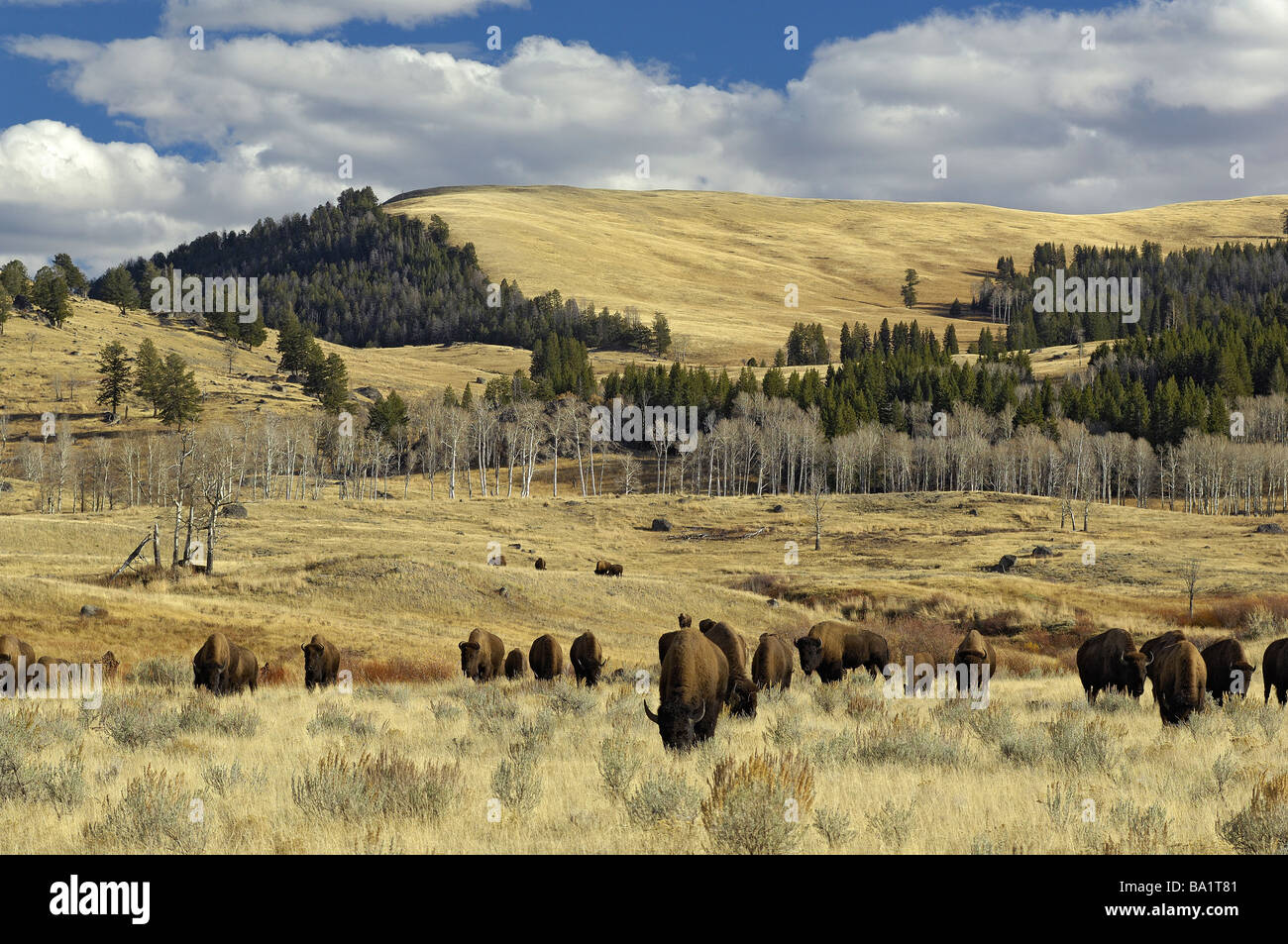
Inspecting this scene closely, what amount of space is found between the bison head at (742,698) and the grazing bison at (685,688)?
3.18m

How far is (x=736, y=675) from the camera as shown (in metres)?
17.6

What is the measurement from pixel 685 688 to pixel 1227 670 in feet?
45.5

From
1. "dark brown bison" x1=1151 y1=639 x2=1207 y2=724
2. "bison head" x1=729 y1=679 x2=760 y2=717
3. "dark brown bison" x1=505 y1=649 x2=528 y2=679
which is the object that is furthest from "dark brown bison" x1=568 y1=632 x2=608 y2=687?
"dark brown bison" x1=1151 y1=639 x2=1207 y2=724

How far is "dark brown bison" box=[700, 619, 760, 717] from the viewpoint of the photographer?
56.5ft

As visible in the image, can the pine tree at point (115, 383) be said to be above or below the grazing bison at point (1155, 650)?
above

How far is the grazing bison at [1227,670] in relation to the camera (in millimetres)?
20453

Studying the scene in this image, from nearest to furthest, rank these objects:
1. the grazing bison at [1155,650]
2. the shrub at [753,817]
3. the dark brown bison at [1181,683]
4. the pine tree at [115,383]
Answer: the shrub at [753,817]
the dark brown bison at [1181,683]
the grazing bison at [1155,650]
the pine tree at [115,383]

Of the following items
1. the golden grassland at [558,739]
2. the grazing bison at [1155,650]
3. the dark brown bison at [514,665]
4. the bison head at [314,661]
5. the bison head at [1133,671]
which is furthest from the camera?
the dark brown bison at [514,665]

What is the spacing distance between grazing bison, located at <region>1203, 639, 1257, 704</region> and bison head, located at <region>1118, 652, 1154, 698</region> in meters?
1.20

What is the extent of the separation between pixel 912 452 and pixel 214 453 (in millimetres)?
83471

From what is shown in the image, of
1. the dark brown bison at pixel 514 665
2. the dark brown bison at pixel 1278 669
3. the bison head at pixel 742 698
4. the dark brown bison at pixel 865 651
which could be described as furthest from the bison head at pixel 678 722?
the dark brown bison at pixel 865 651

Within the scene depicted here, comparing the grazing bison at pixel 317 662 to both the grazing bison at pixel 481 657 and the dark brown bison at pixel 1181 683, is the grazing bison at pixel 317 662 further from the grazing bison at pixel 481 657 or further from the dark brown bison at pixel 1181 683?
the dark brown bison at pixel 1181 683

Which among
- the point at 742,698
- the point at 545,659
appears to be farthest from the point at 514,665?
the point at 742,698

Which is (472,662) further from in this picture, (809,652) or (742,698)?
(742,698)
